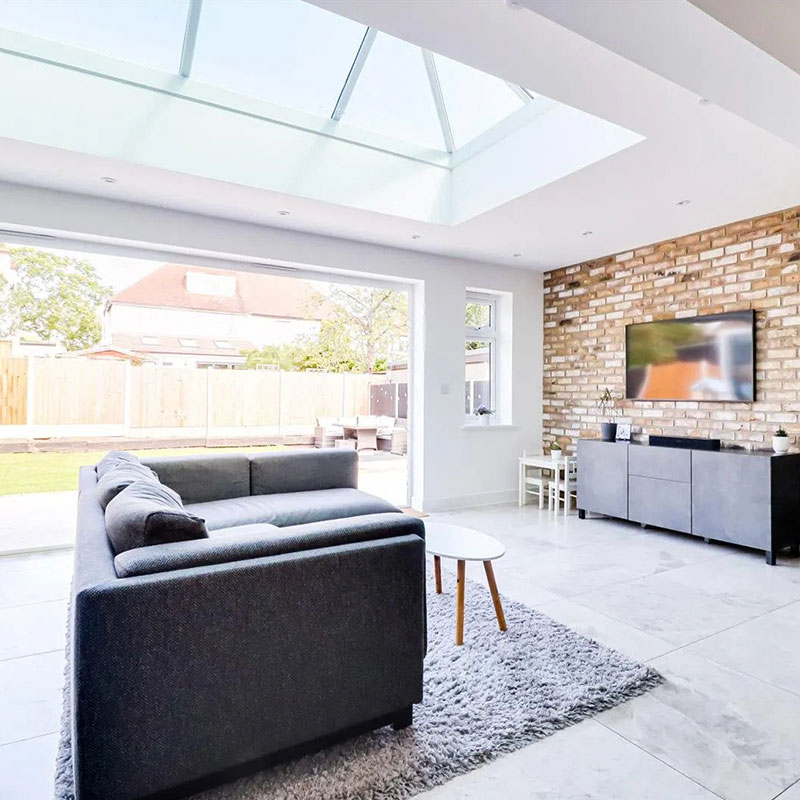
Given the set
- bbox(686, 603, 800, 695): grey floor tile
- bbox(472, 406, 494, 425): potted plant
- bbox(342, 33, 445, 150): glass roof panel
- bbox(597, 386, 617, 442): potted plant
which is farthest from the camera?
bbox(472, 406, 494, 425): potted plant

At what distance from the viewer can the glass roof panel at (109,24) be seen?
2.88 metres

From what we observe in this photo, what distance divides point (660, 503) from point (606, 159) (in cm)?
276

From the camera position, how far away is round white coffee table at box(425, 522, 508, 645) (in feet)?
8.30

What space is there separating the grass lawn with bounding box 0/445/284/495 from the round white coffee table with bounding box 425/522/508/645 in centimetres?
196

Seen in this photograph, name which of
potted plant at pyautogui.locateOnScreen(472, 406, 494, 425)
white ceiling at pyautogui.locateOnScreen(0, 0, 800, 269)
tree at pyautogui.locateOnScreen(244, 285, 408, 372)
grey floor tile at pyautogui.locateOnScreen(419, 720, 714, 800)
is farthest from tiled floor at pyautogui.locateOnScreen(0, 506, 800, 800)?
white ceiling at pyautogui.locateOnScreen(0, 0, 800, 269)

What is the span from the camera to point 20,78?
296cm

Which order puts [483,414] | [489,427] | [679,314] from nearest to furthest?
[679,314] → [489,427] → [483,414]

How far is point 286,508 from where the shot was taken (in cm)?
342

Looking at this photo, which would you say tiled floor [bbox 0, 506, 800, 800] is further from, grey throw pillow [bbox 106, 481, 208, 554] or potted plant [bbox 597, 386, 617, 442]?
potted plant [bbox 597, 386, 617, 442]

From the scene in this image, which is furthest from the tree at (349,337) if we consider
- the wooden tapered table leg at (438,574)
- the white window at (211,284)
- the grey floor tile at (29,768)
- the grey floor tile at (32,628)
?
the grey floor tile at (29,768)

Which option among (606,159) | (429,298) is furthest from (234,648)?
(429,298)

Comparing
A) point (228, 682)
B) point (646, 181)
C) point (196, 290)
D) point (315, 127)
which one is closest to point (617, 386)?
point (646, 181)

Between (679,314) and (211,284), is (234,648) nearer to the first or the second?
(211,284)

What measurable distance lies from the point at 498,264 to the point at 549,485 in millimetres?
2333
